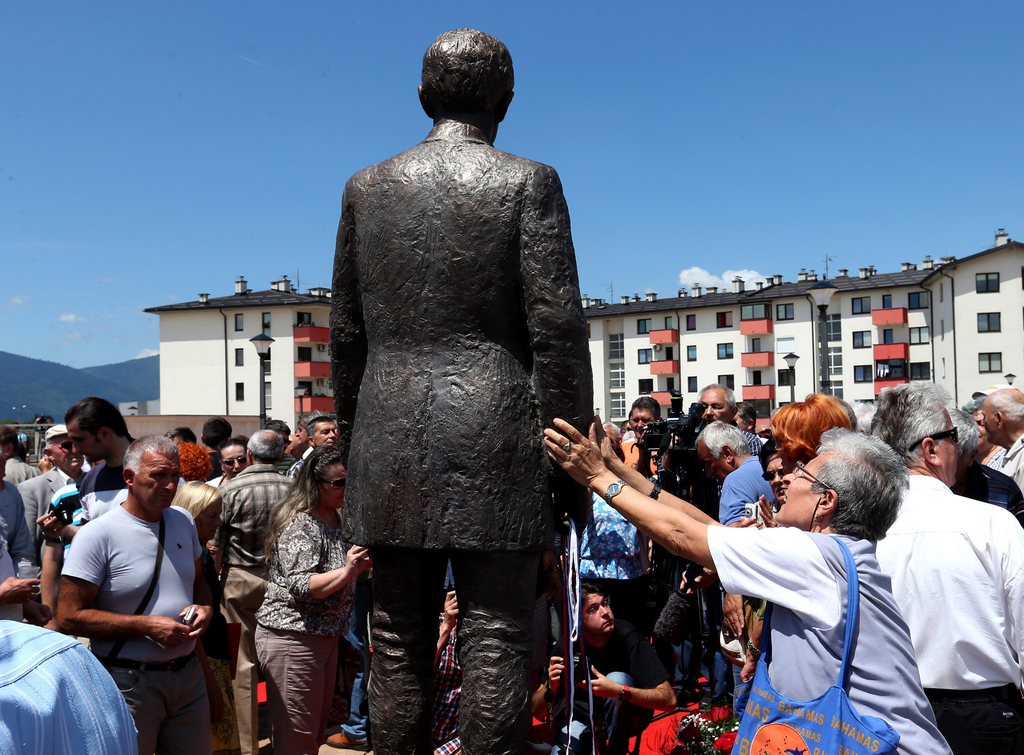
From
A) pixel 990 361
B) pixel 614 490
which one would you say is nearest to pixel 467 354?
pixel 614 490

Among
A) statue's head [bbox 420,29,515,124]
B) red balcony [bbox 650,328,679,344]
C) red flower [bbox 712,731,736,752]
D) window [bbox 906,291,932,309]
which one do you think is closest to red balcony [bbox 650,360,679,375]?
red balcony [bbox 650,328,679,344]

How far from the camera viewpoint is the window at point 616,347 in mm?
74688

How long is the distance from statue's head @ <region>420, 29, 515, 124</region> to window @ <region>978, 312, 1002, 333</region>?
202ft

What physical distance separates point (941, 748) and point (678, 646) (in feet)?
17.5

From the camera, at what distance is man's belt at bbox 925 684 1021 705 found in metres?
3.41

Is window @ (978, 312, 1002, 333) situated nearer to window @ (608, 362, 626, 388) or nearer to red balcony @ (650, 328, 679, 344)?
red balcony @ (650, 328, 679, 344)

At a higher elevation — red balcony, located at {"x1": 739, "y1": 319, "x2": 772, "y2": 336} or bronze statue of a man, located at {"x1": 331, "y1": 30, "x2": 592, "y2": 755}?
red balcony, located at {"x1": 739, "y1": 319, "x2": 772, "y2": 336}

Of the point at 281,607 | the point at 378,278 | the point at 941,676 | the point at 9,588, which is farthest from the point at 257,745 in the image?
the point at 941,676

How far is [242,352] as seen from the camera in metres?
67.1

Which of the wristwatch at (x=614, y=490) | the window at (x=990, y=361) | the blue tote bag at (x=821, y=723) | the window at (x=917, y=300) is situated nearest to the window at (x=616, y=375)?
the window at (x=917, y=300)

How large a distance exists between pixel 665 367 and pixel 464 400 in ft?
225

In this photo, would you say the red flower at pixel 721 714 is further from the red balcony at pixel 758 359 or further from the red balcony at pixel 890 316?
the red balcony at pixel 758 359

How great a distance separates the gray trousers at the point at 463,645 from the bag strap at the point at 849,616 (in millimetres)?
1240

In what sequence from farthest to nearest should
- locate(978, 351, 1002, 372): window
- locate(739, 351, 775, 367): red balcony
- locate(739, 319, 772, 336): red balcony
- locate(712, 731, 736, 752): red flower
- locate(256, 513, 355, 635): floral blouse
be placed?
locate(739, 351, 775, 367): red balcony < locate(739, 319, 772, 336): red balcony < locate(978, 351, 1002, 372): window < locate(256, 513, 355, 635): floral blouse < locate(712, 731, 736, 752): red flower
